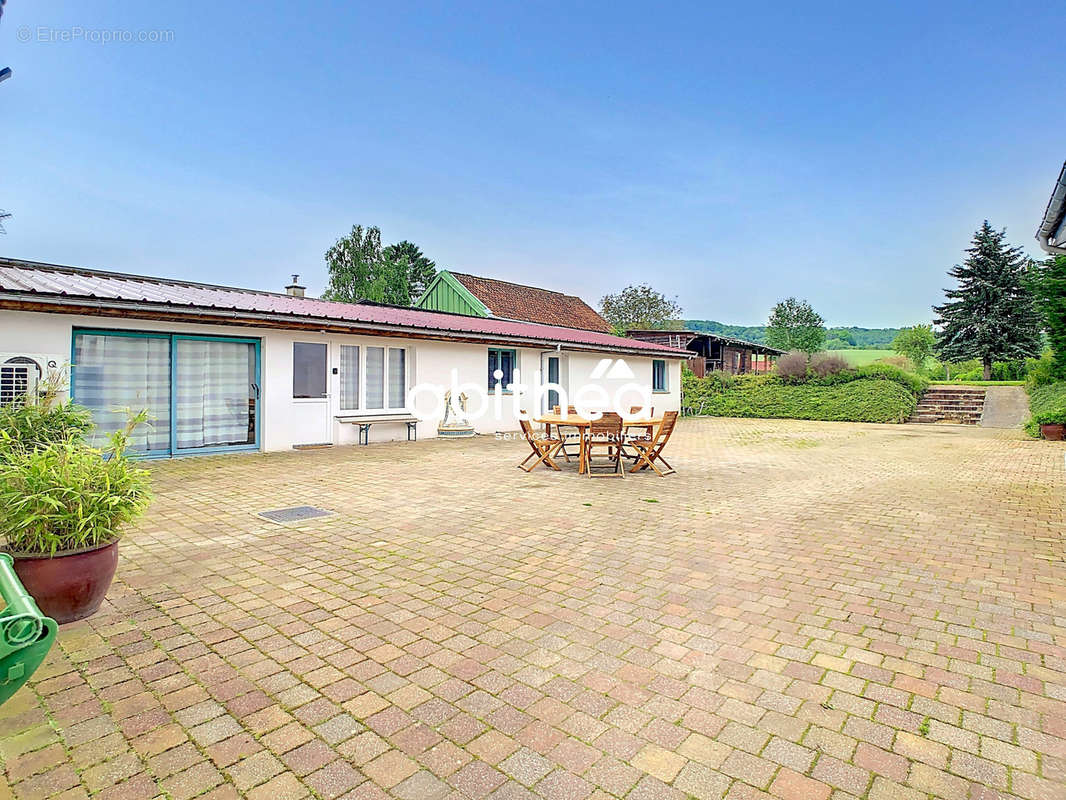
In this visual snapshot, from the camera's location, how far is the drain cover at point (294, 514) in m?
5.68

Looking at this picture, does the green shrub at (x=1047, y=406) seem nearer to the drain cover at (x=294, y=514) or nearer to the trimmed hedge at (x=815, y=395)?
the trimmed hedge at (x=815, y=395)

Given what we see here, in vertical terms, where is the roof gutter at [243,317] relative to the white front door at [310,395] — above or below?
above

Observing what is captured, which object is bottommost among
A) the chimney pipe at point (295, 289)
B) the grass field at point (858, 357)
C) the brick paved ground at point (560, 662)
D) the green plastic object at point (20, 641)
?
the brick paved ground at point (560, 662)

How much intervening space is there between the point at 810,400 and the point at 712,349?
34.6ft

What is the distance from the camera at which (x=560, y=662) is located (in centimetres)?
283

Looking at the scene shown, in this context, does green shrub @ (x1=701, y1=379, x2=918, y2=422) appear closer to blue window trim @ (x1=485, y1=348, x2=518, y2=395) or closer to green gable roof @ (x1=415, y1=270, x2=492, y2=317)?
green gable roof @ (x1=415, y1=270, x2=492, y2=317)

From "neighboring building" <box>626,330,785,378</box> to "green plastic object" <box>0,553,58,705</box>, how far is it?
26.6m

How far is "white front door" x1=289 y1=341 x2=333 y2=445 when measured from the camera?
11.2 m

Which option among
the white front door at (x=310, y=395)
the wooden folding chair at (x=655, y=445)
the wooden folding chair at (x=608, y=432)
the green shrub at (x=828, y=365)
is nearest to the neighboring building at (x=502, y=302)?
the green shrub at (x=828, y=365)

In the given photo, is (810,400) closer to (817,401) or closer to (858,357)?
(817,401)

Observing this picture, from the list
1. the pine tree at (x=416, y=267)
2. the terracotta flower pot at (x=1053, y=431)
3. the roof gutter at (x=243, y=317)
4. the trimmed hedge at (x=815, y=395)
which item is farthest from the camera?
the pine tree at (x=416, y=267)

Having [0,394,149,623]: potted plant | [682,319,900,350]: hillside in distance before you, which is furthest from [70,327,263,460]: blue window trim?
[682,319,900,350]: hillside in distance

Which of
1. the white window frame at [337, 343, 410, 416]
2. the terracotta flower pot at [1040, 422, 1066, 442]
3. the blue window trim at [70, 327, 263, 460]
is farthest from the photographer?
the terracotta flower pot at [1040, 422, 1066, 442]

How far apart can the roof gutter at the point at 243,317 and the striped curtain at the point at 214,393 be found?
761 millimetres
